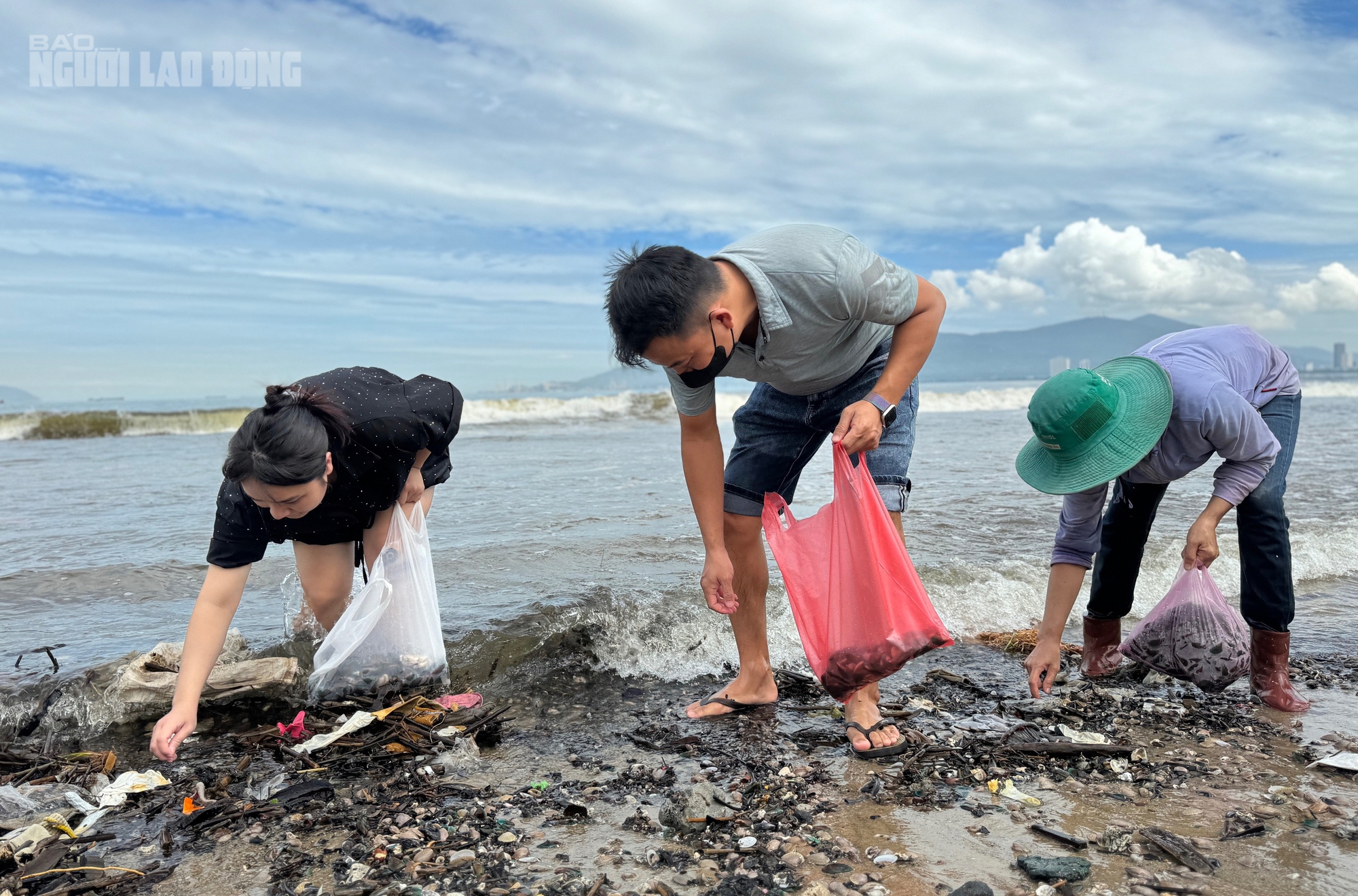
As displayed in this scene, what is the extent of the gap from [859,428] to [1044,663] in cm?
128

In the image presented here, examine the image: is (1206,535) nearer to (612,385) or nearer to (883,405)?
(883,405)

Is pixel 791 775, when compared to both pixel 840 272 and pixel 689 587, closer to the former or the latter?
pixel 840 272

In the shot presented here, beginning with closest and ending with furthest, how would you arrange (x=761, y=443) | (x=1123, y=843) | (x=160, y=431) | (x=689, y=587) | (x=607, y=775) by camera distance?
(x=1123, y=843) < (x=607, y=775) < (x=761, y=443) < (x=689, y=587) < (x=160, y=431)

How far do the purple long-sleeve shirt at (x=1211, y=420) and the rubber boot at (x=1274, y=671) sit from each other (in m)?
0.62

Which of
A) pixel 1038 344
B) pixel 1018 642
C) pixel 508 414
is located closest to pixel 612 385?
pixel 508 414

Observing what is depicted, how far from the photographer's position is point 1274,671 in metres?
3.15

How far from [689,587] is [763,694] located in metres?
1.56

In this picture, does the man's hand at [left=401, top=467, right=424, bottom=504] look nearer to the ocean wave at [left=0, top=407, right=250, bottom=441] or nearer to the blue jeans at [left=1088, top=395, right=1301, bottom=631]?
the blue jeans at [left=1088, top=395, right=1301, bottom=631]

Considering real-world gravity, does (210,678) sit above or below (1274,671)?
below

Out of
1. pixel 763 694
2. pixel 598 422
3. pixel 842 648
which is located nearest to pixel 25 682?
pixel 763 694

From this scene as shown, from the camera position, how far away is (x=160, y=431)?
23.0m

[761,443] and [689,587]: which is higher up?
[761,443]

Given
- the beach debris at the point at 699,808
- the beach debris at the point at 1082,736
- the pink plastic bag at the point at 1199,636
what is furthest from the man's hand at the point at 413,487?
the pink plastic bag at the point at 1199,636

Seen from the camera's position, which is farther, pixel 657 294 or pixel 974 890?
pixel 657 294
